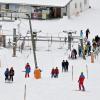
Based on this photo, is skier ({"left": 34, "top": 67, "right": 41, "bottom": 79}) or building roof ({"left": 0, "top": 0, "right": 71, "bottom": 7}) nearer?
skier ({"left": 34, "top": 67, "right": 41, "bottom": 79})

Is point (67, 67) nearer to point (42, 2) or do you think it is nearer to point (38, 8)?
point (38, 8)

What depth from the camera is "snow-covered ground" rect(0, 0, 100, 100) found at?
150ft

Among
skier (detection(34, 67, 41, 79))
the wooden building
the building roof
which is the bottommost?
skier (detection(34, 67, 41, 79))

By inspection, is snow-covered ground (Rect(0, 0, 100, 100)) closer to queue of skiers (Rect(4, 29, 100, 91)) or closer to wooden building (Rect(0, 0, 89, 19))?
queue of skiers (Rect(4, 29, 100, 91))

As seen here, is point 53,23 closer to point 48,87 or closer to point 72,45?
point 72,45

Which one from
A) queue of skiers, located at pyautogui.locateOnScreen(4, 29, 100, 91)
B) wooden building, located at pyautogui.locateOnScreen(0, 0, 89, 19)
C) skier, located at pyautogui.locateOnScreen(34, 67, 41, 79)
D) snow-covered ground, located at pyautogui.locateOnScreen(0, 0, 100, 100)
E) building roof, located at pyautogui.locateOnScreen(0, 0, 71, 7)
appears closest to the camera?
snow-covered ground, located at pyautogui.locateOnScreen(0, 0, 100, 100)

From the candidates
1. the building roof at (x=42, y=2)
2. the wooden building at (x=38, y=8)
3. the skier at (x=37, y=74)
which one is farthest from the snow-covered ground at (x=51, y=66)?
the building roof at (x=42, y=2)

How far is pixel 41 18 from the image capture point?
76.6 m

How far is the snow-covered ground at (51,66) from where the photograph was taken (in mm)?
45719

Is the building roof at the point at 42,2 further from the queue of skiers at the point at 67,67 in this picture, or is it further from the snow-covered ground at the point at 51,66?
the queue of skiers at the point at 67,67

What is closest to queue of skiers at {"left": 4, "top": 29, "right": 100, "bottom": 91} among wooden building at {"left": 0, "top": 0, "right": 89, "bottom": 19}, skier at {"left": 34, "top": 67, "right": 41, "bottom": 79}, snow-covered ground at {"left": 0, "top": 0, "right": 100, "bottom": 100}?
skier at {"left": 34, "top": 67, "right": 41, "bottom": 79}

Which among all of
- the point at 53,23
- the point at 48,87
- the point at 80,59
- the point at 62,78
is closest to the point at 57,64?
the point at 80,59

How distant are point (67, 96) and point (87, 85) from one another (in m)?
3.84

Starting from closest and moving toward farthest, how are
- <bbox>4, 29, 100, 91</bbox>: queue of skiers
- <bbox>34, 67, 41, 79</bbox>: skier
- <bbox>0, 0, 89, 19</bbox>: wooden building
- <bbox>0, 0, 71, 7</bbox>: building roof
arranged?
<bbox>4, 29, 100, 91</bbox>: queue of skiers
<bbox>34, 67, 41, 79</bbox>: skier
<bbox>0, 0, 89, 19</bbox>: wooden building
<bbox>0, 0, 71, 7</bbox>: building roof
